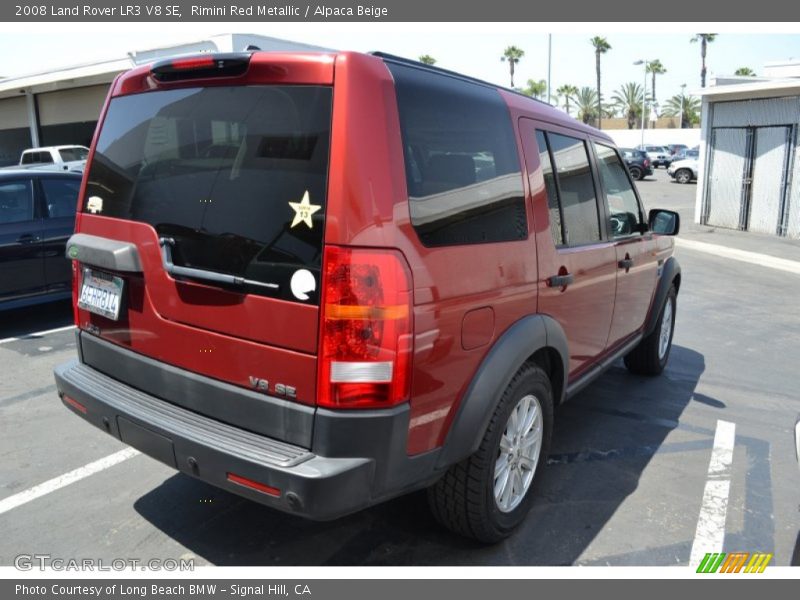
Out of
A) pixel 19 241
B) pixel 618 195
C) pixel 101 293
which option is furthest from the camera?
pixel 19 241

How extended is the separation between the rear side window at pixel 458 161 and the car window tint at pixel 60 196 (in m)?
5.66

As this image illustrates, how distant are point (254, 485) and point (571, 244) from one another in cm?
212

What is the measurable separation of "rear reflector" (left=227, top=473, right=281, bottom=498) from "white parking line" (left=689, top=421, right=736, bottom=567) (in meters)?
2.01

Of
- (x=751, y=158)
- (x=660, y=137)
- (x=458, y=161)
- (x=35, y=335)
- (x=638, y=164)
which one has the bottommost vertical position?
(x=35, y=335)

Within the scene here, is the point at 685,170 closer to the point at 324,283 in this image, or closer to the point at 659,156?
the point at 659,156

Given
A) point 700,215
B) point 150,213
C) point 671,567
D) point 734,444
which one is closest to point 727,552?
point 671,567

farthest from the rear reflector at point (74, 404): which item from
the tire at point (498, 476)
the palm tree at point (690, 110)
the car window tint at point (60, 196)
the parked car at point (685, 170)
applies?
the palm tree at point (690, 110)

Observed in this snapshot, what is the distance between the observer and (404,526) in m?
3.17

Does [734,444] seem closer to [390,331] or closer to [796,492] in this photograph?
[796,492]

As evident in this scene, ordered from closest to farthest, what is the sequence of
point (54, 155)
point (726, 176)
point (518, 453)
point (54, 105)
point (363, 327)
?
1. point (363, 327)
2. point (518, 453)
3. point (726, 176)
4. point (54, 155)
5. point (54, 105)

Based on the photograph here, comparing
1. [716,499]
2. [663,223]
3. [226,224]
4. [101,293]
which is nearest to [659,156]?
[663,223]

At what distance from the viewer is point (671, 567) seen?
2.93m

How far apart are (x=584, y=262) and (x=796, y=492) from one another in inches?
71.1

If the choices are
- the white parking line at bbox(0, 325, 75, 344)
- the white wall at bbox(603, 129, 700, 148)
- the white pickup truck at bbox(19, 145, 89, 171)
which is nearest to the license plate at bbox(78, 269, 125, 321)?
the white parking line at bbox(0, 325, 75, 344)
